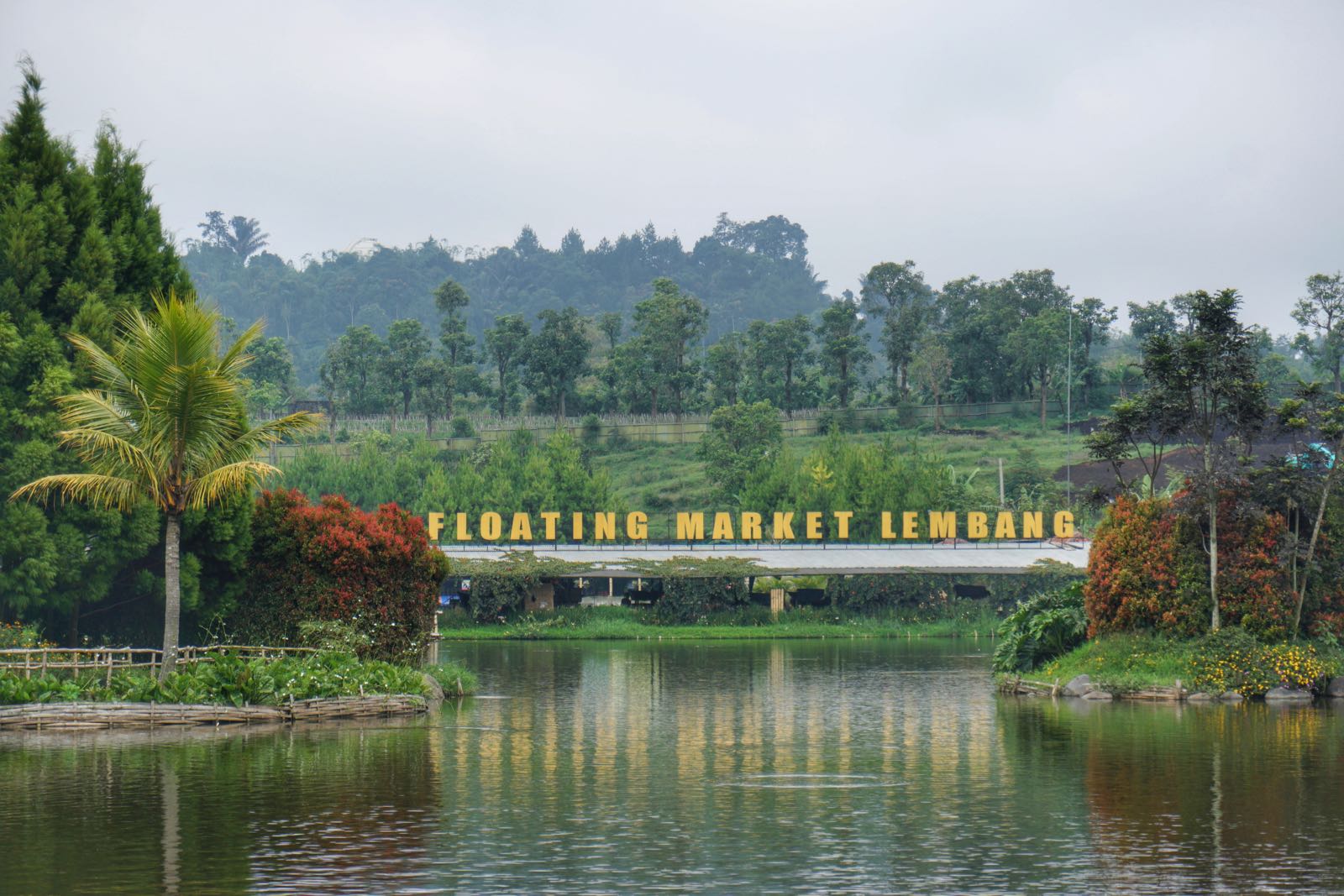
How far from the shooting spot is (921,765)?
2678cm

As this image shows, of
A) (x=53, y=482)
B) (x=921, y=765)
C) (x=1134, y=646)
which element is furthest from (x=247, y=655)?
(x=1134, y=646)

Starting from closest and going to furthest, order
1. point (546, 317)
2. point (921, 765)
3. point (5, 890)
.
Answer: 1. point (5, 890)
2. point (921, 765)
3. point (546, 317)

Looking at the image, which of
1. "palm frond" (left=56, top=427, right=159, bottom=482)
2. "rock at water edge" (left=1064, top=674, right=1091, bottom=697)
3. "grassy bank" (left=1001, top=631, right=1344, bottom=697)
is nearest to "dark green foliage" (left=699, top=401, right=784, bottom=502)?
"rock at water edge" (left=1064, top=674, right=1091, bottom=697)

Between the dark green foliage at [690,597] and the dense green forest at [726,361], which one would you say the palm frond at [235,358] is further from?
the dense green forest at [726,361]

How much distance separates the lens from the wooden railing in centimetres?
3116

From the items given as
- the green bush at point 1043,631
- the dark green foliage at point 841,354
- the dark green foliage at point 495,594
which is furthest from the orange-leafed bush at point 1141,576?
the dark green foliage at point 841,354

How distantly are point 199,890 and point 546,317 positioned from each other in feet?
345

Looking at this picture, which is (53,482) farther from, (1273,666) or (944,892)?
(1273,666)

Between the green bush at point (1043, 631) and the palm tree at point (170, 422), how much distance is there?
807 inches

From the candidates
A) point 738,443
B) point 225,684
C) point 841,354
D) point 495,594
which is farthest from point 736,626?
point 841,354

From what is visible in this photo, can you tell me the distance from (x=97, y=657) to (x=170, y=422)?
18.2 feet

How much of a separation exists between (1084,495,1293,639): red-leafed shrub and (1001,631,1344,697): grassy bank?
1.59 ft

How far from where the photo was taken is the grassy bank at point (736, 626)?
68.0 m

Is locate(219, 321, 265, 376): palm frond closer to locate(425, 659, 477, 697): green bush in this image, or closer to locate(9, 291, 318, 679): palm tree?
locate(9, 291, 318, 679): palm tree
